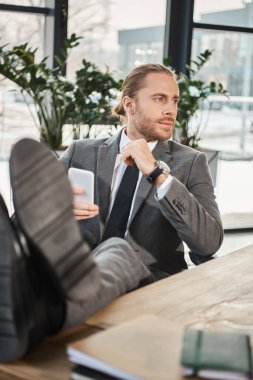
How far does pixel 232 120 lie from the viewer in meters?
6.74

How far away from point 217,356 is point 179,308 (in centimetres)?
48

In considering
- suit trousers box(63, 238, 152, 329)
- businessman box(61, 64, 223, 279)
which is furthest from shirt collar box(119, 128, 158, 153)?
suit trousers box(63, 238, 152, 329)

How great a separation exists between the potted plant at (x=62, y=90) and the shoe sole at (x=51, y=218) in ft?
11.8

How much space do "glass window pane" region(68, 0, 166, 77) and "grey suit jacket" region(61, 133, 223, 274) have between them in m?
3.00

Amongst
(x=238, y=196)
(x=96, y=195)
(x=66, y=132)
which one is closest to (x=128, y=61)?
(x=66, y=132)

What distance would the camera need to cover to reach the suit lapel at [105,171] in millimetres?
2814

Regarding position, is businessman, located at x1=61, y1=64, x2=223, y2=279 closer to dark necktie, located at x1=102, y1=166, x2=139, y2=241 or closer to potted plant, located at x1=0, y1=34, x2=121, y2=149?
dark necktie, located at x1=102, y1=166, x2=139, y2=241

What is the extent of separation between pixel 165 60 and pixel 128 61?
628 mm

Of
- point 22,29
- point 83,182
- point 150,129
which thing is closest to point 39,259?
point 83,182

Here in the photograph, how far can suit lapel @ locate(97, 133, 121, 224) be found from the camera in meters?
2.81

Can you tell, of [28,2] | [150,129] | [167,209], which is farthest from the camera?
[28,2]

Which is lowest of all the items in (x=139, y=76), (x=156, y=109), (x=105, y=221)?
(x=105, y=221)

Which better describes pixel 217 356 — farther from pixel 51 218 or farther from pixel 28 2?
pixel 28 2

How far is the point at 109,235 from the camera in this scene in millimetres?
2762
